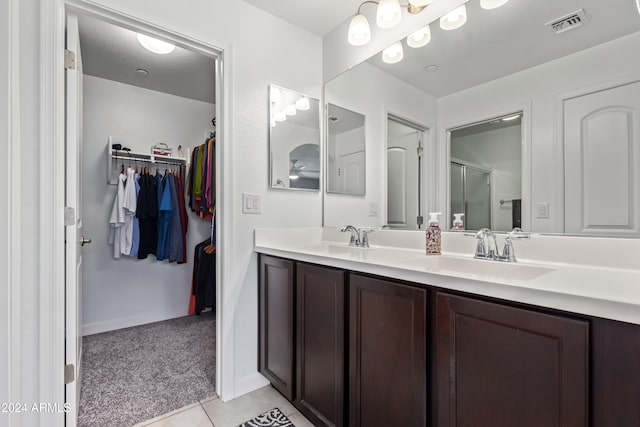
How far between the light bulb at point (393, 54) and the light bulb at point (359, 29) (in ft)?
0.45

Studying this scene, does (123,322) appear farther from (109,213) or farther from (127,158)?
(127,158)

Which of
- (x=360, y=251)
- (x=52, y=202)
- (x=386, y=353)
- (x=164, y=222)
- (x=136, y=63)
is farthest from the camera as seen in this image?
(x=164, y=222)

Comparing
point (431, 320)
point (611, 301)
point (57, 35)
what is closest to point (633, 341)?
point (611, 301)

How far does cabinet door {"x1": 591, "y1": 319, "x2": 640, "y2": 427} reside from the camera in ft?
1.95

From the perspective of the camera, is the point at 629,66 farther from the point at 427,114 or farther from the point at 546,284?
the point at 546,284

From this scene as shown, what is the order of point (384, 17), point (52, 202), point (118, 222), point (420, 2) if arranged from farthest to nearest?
point (118, 222)
point (384, 17)
point (420, 2)
point (52, 202)

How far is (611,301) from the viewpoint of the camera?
610 millimetres

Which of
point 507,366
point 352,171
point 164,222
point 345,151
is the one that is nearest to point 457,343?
point 507,366

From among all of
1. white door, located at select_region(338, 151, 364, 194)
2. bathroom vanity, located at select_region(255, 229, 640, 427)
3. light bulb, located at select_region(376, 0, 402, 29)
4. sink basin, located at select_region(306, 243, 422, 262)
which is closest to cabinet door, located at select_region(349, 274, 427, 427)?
bathroom vanity, located at select_region(255, 229, 640, 427)

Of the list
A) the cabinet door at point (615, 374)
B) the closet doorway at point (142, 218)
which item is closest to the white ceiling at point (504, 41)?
the cabinet door at point (615, 374)

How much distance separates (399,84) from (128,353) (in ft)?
8.92

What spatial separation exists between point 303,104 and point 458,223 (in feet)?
4.30

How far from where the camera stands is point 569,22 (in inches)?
45.5

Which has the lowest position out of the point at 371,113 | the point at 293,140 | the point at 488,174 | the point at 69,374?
the point at 69,374
